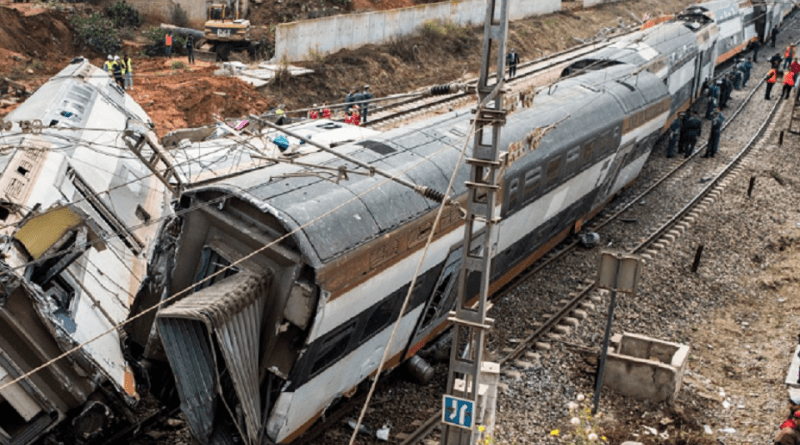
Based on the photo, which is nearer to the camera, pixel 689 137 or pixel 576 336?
pixel 576 336

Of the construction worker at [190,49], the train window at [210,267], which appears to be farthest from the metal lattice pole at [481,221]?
the construction worker at [190,49]

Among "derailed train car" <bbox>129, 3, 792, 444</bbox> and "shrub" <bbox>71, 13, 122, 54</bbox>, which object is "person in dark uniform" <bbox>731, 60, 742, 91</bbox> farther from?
"shrub" <bbox>71, 13, 122, 54</bbox>

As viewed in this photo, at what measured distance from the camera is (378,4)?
1747 inches

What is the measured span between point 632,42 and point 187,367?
20.3 m

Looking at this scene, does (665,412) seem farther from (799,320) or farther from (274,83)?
(274,83)

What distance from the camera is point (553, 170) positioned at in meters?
15.1

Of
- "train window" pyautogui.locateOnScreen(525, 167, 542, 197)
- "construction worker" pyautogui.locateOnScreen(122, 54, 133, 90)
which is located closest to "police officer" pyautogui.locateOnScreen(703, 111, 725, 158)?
"train window" pyautogui.locateOnScreen(525, 167, 542, 197)

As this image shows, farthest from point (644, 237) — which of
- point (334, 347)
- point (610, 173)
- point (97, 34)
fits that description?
point (97, 34)

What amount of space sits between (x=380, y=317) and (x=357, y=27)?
27.3 meters

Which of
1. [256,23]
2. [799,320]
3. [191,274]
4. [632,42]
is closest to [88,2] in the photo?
[256,23]

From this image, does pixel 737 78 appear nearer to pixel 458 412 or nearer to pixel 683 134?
pixel 683 134

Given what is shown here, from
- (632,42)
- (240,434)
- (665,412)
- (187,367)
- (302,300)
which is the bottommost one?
(665,412)

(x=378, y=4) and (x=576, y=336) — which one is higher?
(x=378, y=4)

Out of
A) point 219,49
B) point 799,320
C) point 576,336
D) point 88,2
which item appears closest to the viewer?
point 576,336
